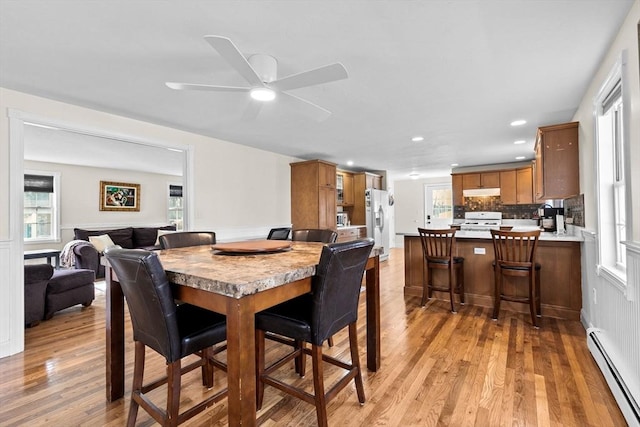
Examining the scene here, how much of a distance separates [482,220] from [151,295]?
676 cm

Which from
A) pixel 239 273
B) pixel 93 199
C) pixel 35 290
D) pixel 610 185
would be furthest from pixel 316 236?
pixel 93 199

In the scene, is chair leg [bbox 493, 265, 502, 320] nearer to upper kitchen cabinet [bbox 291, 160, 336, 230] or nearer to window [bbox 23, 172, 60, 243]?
upper kitchen cabinet [bbox 291, 160, 336, 230]

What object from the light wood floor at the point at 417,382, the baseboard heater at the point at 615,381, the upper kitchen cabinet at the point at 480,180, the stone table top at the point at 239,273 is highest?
the upper kitchen cabinet at the point at 480,180

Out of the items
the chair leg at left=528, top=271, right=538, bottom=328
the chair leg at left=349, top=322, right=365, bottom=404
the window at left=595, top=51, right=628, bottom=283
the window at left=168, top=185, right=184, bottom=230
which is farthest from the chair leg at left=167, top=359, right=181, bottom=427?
the window at left=168, top=185, right=184, bottom=230

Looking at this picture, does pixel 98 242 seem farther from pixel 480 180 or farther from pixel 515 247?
pixel 480 180

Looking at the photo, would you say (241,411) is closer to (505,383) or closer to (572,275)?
(505,383)

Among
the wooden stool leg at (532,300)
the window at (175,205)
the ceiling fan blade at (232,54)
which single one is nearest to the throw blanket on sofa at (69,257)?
the window at (175,205)

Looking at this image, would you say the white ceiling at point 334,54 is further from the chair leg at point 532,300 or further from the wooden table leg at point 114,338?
the chair leg at point 532,300

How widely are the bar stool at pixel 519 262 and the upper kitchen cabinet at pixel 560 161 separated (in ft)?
2.05

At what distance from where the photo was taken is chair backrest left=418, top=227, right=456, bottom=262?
3.43 metres

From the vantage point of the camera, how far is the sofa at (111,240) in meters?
4.86

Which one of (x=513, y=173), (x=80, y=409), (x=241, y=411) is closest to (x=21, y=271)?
(x=80, y=409)

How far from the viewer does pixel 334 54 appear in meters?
2.03

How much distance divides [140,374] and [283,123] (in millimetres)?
2790
